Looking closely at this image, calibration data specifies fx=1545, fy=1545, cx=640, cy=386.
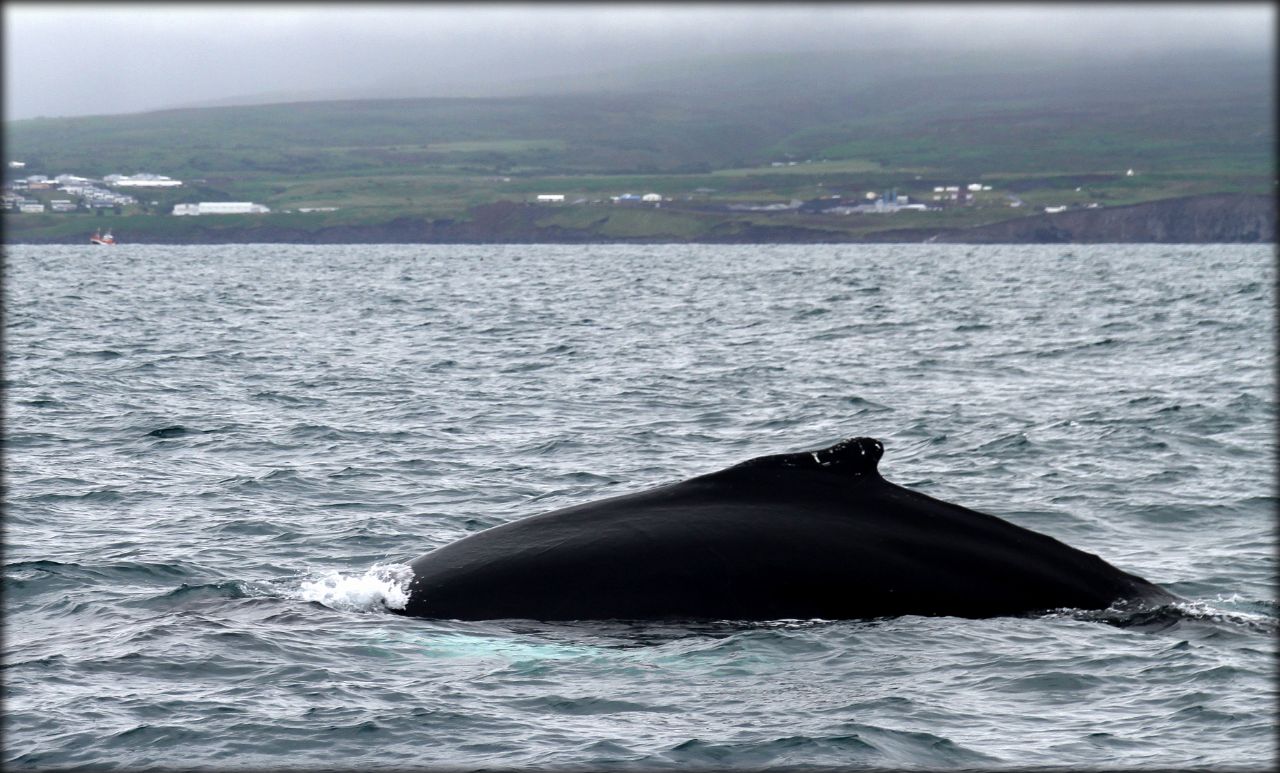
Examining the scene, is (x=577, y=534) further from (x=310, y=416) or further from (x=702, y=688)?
(x=310, y=416)

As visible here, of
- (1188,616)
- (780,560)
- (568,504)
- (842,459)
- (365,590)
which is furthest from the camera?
(568,504)

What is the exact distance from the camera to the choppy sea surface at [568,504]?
9422mm

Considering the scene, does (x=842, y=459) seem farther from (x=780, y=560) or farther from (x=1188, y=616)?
(x=1188, y=616)

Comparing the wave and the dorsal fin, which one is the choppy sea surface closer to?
the wave

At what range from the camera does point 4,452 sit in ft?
69.3

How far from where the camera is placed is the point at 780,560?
1076cm

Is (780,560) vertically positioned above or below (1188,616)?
above

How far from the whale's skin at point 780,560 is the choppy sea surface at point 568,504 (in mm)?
195

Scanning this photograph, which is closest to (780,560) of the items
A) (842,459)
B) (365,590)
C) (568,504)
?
(842,459)

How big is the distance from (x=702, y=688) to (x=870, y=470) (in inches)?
83.5

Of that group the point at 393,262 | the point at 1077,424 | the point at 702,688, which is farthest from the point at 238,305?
the point at 393,262

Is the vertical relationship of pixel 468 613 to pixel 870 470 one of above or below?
below

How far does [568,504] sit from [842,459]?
20.8 ft

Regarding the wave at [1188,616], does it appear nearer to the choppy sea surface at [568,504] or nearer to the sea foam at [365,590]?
the choppy sea surface at [568,504]
